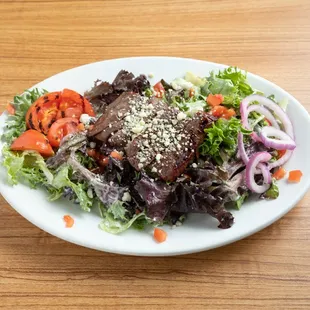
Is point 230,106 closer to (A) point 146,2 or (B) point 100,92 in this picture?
(B) point 100,92

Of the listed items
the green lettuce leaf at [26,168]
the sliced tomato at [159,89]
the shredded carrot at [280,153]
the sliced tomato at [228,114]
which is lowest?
the shredded carrot at [280,153]

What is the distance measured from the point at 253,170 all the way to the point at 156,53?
5.26 feet

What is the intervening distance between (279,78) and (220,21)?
2.76 ft

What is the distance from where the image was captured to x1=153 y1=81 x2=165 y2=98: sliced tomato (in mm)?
3078

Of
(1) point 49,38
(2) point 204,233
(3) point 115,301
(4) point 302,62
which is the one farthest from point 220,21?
(3) point 115,301

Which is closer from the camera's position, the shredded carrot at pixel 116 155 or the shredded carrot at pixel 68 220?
the shredded carrot at pixel 68 220

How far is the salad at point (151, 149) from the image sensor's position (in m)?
2.48

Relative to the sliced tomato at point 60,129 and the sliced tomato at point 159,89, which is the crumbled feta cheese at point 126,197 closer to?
the sliced tomato at point 60,129

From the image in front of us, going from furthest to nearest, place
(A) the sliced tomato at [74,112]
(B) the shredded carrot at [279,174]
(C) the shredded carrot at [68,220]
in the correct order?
1. (A) the sliced tomato at [74,112]
2. (B) the shredded carrot at [279,174]
3. (C) the shredded carrot at [68,220]

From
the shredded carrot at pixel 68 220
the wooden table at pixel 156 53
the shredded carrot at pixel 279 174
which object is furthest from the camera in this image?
the shredded carrot at pixel 279 174

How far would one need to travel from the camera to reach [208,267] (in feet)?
7.77

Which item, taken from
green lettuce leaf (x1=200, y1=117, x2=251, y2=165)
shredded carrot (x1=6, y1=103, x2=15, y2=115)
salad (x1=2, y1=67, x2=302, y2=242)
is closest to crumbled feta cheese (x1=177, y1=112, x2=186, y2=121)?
salad (x1=2, y1=67, x2=302, y2=242)

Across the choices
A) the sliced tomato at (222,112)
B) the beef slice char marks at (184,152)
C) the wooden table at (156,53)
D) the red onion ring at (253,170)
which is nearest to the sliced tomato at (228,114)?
the sliced tomato at (222,112)

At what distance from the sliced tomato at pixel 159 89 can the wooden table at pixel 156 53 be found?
2.53ft
